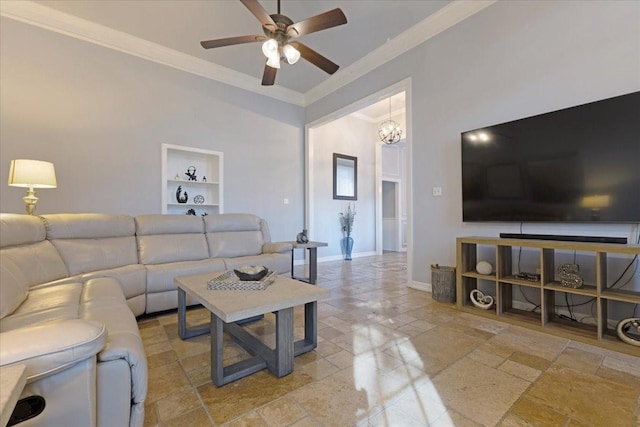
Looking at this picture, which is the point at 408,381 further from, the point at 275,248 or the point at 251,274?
the point at 275,248

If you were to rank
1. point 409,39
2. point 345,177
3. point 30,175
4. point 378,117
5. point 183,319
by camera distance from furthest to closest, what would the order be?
point 378,117 → point 345,177 → point 409,39 → point 30,175 → point 183,319

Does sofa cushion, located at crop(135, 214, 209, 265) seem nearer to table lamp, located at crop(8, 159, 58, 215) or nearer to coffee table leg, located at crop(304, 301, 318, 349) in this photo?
table lamp, located at crop(8, 159, 58, 215)

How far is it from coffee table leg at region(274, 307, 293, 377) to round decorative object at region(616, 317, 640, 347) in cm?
225

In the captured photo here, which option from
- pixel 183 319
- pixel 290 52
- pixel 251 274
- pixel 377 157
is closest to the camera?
pixel 251 274

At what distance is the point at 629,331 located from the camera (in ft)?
6.58

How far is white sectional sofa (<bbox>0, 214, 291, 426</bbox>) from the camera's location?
85cm

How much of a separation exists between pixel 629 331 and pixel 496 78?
2.37 m

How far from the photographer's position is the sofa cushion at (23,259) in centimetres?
151

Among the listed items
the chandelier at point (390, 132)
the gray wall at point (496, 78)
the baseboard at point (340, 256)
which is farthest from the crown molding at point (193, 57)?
the baseboard at point (340, 256)

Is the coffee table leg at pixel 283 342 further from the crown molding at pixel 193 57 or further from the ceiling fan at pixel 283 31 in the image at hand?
the crown molding at pixel 193 57

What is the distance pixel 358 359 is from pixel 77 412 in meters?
1.39

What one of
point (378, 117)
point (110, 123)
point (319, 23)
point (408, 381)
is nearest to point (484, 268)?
point (408, 381)

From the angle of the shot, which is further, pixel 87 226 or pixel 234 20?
pixel 234 20

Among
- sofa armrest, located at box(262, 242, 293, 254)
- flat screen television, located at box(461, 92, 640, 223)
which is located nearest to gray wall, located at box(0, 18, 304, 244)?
sofa armrest, located at box(262, 242, 293, 254)
